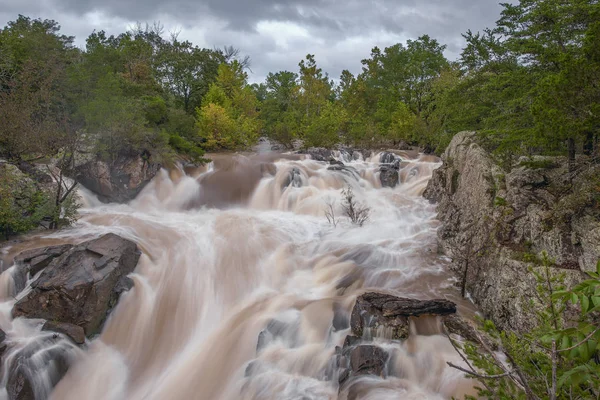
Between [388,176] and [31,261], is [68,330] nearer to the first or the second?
[31,261]

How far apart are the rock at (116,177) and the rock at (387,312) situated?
12309 millimetres

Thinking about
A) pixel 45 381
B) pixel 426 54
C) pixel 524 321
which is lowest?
pixel 45 381

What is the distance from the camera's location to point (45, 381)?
22.2ft

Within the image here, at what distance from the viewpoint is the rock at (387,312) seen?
6.80m

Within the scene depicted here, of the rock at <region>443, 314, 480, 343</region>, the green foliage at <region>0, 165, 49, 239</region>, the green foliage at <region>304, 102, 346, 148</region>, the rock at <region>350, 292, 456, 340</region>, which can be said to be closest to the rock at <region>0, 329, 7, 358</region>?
the green foliage at <region>0, 165, 49, 239</region>

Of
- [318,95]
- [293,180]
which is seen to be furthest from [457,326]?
[318,95]

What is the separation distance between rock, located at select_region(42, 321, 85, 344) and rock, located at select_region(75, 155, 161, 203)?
8.60 m

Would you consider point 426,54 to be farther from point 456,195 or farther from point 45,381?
point 45,381

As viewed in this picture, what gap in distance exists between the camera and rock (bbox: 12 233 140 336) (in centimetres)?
778

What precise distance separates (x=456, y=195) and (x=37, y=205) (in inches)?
553

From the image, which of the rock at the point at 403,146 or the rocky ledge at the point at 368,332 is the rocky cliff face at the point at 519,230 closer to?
the rocky ledge at the point at 368,332

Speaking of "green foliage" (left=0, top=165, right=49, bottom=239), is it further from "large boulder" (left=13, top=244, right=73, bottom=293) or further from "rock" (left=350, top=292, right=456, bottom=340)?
"rock" (left=350, top=292, right=456, bottom=340)

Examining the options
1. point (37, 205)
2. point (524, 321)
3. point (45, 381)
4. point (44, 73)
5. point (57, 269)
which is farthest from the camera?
point (44, 73)

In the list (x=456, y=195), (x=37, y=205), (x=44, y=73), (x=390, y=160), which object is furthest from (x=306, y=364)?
(x=44, y=73)
